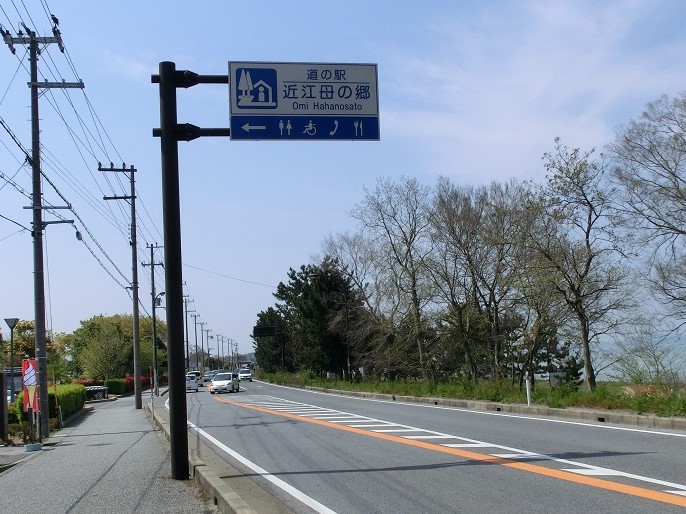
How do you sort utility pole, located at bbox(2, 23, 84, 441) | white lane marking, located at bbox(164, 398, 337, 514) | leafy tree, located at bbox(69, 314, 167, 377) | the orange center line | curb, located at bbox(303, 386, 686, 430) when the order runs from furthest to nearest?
leafy tree, located at bbox(69, 314, 167, 377) < utility pole, located at bbox(2, 23, 84, 441) < curb, located at bbox(303, 386, 686, 430) < white lane marking, located at bbox(164, 398, 337, 514) < the orange center line

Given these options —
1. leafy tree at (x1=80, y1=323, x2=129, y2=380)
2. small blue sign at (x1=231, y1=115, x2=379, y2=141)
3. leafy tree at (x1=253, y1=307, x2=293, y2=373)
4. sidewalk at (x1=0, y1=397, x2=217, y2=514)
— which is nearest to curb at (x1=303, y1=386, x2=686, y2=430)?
small blue sign at (x1=231, y1=115, x2=379, y2=141)

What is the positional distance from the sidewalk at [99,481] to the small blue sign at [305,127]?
18.6 feet

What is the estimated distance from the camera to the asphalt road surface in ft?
27.8

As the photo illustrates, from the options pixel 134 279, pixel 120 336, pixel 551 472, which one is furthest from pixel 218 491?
pixel 120 336

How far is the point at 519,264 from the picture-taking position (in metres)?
32.0

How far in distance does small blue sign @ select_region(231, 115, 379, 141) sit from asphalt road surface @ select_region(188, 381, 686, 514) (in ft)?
18.2

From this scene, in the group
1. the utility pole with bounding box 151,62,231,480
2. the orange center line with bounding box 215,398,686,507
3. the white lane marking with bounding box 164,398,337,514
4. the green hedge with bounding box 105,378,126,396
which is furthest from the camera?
the green hedge with bounding box 105,378,126,396

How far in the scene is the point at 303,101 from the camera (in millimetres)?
12250

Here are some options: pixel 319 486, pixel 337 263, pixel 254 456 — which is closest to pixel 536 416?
pixel 254 456

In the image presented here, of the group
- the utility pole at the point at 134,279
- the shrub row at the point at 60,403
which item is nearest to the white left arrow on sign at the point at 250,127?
the shrub row at the point at 60,403

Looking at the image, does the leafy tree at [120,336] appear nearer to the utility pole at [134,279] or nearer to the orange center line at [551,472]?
the utility pole at [134,279]

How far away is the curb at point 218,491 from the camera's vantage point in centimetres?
785

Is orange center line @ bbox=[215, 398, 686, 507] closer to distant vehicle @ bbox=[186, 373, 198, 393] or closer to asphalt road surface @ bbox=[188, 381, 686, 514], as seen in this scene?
asphalt road surface @ bbox=[188, 381, 686, 514]

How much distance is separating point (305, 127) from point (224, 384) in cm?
4505
